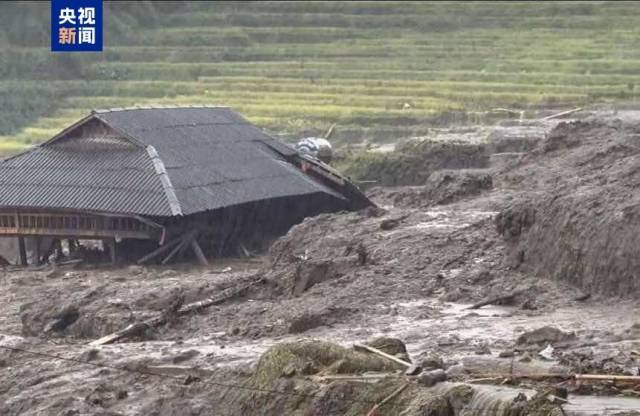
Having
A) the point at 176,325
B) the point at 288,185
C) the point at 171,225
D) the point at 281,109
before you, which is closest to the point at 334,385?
the point at 176,325

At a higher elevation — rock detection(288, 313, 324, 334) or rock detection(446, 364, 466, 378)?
rock detection(446, 364, 466, 378)

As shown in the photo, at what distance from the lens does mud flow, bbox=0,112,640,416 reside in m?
13.5

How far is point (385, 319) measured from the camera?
17.7m

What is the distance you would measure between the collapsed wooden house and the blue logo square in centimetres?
330

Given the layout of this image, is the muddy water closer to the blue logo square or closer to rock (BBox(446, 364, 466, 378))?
rock (BBox(446, 364, 466, 378))

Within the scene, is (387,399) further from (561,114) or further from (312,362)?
(561,114)

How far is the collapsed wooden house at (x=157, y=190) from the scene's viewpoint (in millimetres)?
26625

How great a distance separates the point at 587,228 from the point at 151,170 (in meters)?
11.1

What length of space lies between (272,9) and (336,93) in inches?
391

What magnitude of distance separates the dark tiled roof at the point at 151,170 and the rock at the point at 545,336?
1133 centimetres

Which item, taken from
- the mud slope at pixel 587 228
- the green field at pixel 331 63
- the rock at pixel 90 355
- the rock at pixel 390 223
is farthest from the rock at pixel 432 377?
the green field at pixel 331 63

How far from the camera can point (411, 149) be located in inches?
1373

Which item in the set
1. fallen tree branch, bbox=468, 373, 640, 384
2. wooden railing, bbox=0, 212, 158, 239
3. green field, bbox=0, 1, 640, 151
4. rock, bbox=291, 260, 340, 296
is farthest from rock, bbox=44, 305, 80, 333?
green field, bbox=0, 1, 640, 151

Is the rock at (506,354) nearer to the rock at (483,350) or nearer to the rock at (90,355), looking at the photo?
the rock at (483,350)
